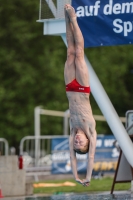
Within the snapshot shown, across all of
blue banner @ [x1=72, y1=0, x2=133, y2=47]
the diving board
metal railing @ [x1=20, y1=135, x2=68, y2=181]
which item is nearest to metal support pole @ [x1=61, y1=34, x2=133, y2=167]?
the diving board

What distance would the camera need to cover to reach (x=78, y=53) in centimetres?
1138

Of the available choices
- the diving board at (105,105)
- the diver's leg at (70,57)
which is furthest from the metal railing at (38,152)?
the diver's leg at (70,57)

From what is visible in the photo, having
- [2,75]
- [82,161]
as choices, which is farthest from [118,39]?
[2,75]

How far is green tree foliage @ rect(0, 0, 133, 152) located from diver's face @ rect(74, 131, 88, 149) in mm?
22010

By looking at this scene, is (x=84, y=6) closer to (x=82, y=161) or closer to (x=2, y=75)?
(x=82, y=161)

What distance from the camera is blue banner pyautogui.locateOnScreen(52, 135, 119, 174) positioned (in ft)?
73.2

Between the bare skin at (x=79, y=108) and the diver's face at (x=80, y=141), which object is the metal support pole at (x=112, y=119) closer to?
the bare skin at (x=79, y=108)

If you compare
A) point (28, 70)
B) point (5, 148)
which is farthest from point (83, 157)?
point (28, 70)

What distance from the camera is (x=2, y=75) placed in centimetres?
3406

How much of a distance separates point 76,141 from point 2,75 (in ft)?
76.4

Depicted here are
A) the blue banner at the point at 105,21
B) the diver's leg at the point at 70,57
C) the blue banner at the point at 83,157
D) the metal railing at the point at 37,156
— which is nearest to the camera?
the diver's leg at the point at 70,57

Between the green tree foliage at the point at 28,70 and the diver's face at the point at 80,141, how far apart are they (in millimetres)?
22010

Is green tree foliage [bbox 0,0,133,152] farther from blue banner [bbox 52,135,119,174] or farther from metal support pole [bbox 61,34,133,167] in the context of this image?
metal support pole [bbox 61,34,133,167]

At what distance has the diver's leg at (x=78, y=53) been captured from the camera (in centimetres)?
1120
